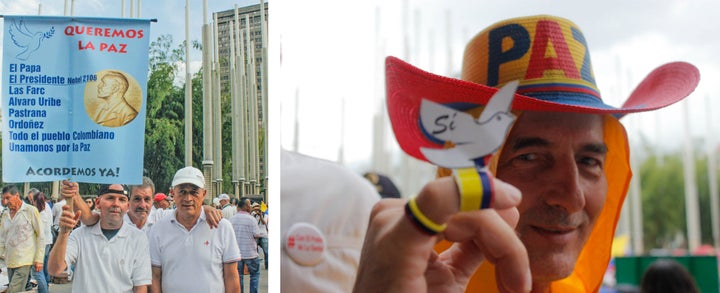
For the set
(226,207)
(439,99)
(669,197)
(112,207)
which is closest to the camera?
(439,99)

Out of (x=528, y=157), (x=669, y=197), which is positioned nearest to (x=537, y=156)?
(x=528, y=157)

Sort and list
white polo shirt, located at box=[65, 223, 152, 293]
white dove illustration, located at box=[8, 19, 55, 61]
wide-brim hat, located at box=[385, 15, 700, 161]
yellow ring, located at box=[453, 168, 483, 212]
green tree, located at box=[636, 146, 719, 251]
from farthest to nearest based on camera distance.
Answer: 1. green tree, located at box=[636, 146, 719, 251]
2. white polo shirt, located at box=[65, 223, 152, 293]
3. white dove illustration, located at box=[8, 19, 55, 61]
4. wide-brim hat, located at box=[385, 15, 700, 161]
5. yellow ring, located at box=[453, 168, 483, 212]

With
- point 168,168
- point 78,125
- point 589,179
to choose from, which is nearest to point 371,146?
point 589,179

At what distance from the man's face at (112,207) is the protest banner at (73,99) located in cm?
5

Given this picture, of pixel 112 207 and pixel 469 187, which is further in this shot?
pixel 112 207

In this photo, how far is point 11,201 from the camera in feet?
5.57

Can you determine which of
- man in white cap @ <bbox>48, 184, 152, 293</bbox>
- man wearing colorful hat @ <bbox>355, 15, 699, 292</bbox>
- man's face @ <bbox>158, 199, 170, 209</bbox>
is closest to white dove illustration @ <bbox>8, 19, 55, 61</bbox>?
man in white cap @ <bbox>48, 184, 152, 293</bbox>

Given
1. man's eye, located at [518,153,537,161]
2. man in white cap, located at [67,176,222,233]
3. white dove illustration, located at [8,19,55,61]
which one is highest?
white dove illustration, located at [8,19,55,61]

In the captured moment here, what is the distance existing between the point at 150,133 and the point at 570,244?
3.76ft

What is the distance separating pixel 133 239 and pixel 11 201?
12.7 inches

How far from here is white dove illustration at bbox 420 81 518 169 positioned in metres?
0.95

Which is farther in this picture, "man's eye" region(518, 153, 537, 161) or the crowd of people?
the crowd of people

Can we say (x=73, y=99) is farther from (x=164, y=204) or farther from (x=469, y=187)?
(x=469, y=187)

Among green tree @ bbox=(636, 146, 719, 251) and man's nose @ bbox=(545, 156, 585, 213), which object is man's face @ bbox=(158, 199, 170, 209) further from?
green tree @ bbox=(636, 146, 719, 251)
